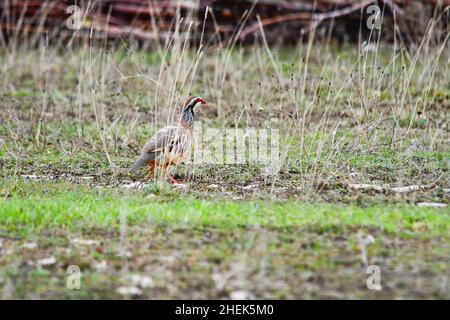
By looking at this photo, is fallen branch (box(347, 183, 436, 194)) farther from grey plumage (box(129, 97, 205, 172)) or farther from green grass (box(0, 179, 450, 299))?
grey plumage (box(129, 97, 205, 172))

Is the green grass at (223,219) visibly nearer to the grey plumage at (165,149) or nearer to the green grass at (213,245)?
the green grass at (213,245)

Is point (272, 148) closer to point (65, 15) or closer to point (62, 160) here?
point (62, 160)

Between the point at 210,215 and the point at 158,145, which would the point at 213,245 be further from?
the point at 158,145

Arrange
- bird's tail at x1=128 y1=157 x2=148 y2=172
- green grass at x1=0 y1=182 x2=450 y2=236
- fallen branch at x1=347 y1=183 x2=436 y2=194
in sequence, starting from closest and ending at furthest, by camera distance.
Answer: green grass at x1=0 y1=182 x2=450 y2=236
fallen branch at x1=347 y1=183 x2=436 y2=194
bird's tail at x1=128 y1=157 x2=148 y2=172

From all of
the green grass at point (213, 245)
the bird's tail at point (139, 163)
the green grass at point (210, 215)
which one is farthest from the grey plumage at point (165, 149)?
the green grass at point (210, 215)

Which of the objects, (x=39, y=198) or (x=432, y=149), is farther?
(x=432, y=149)

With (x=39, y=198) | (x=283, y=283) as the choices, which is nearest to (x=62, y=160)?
(x=39, y=198)

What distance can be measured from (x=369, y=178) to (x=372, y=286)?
306 cm

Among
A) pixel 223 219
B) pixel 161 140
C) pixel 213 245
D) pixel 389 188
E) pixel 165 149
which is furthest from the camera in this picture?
pixel 161 140

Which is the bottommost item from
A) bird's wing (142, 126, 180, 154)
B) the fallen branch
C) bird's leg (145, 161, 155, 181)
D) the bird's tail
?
bird's leg (145, 161, 155, 181)

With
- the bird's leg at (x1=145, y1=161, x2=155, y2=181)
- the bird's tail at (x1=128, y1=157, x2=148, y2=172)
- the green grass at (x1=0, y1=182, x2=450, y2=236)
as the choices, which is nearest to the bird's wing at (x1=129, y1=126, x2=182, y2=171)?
the bird's tail at (x1=128, y1=157, x2=148, y2=172)

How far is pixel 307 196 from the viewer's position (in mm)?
7754

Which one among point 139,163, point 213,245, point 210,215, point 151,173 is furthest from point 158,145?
point 213,245

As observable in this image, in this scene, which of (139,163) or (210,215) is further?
(139,163)
